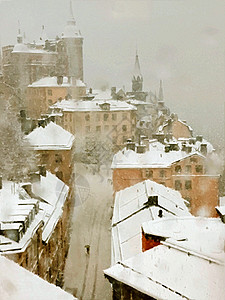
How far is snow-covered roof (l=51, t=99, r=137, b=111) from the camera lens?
3.45 meters

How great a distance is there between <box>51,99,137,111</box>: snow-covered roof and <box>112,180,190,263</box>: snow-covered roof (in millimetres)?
1099

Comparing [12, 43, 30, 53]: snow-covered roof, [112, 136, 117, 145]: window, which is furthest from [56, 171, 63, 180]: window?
[12, 43, 30, 53]: snow-covered roof

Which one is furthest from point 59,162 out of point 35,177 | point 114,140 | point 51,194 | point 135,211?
point 135,211

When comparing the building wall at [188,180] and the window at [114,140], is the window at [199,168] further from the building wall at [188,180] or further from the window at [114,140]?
the window at [114,140]

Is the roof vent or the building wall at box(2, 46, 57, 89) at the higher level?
the building wall at box(2, 46, 57, 89)

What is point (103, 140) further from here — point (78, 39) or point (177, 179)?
point (177, 179)

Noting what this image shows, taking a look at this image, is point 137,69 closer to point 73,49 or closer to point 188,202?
point 73,49

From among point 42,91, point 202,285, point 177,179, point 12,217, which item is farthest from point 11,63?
point 177,179

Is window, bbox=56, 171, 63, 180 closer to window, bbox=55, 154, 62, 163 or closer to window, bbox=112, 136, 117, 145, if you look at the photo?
window, bbox=55, 154, 62, 163

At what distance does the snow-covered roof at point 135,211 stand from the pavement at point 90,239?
12cm

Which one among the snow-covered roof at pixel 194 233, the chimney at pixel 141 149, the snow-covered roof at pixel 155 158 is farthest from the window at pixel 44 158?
the snow-covered roof at pixel 194 233

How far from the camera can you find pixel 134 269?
251 cm

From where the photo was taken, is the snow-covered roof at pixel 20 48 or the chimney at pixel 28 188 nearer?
the snow-covered roof at pixel 20 48

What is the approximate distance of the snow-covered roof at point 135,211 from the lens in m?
3.65
